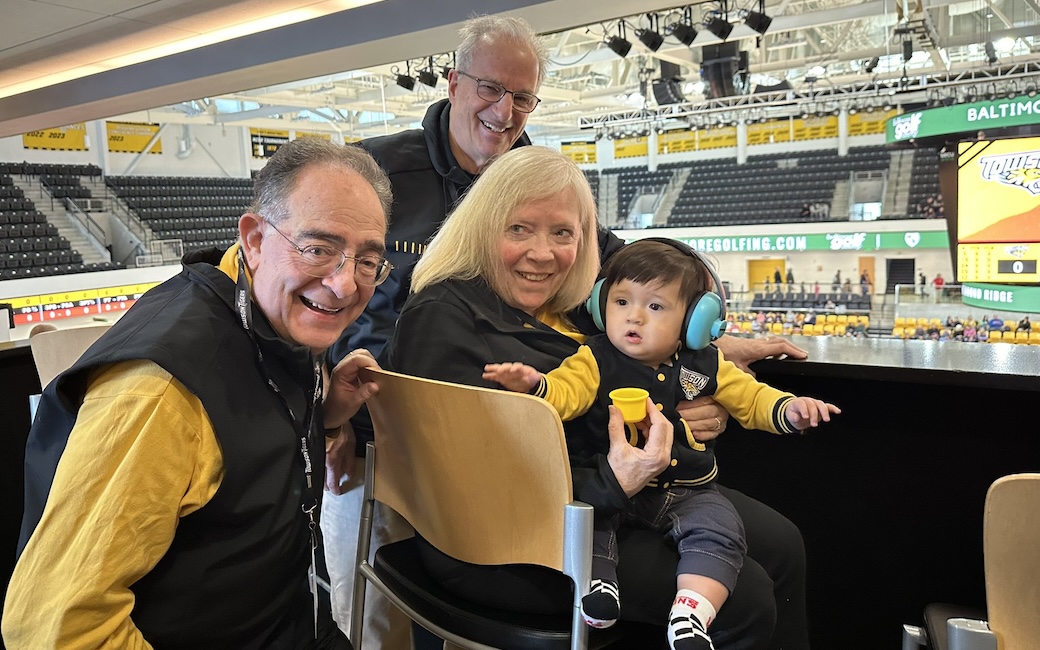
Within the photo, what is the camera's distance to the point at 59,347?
7.20ft

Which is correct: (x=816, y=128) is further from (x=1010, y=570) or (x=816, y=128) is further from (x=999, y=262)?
(x=1010, y=570)

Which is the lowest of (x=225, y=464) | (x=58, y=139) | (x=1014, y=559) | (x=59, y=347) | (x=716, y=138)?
(x=1014, y=559)

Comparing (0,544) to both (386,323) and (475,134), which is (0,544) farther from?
(475,134)

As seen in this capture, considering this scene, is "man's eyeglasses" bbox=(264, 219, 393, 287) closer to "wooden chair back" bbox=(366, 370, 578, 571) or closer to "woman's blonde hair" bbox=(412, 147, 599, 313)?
"wooden chair back" bbox=(366, 370, 578, 571)

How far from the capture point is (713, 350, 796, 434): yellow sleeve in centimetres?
156

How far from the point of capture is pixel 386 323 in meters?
1.89

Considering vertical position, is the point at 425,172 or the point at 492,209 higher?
the point at 425,172

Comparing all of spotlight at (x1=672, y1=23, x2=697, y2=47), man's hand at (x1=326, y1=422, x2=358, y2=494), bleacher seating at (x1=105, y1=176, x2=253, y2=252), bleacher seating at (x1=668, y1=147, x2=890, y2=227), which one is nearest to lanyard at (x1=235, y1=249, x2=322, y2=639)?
man's hand at (x1=326, y1=422, x2=358, y2=494)

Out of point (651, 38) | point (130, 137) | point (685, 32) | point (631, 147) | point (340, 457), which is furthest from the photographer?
point (631, 147)

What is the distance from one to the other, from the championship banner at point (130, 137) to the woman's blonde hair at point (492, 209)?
18584mm

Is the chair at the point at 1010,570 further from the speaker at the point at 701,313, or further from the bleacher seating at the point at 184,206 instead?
the bleacher seating at the point at 184,206

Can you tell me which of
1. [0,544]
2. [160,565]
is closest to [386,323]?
[160,565]

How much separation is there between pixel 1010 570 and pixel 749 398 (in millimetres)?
770

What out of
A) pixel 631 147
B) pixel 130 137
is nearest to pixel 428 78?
pixel 130 137
